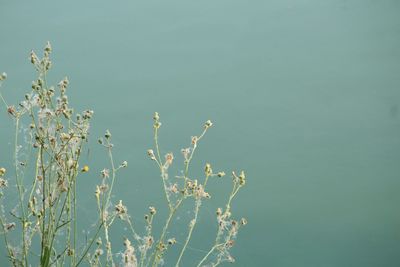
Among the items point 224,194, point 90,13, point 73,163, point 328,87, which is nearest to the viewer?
point 73,163

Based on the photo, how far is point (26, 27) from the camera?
12.2ft

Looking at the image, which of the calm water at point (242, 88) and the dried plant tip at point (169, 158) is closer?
the dried plant tip at point (169, 158)

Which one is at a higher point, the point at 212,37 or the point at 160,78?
the point at 212,37

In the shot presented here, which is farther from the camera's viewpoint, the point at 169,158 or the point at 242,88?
the point at 242,88

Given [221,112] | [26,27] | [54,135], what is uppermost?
[26,27]

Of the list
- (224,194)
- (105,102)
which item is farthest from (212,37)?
(224,194)

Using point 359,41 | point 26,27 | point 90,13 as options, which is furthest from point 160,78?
point 359,41

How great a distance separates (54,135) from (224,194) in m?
2.17

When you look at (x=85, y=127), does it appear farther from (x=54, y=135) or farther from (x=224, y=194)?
(x=224, y=194)

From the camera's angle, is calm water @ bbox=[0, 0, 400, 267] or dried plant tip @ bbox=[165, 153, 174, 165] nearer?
dried plant tip @ bbox=[165, 153, 174, 165]

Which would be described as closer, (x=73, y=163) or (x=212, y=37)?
(x=73, y=163)

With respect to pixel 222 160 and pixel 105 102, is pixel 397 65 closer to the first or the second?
pixel 222 160

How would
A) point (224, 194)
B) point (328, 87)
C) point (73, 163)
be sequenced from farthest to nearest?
point (328, 87)
point (224, 194)
point (73, 163)

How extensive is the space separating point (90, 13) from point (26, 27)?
417 millimetres
